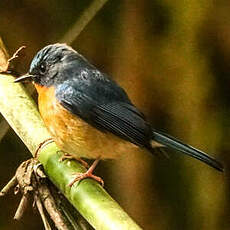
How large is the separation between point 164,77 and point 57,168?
1.34 metres

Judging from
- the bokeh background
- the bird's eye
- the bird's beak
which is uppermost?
the bird's beak

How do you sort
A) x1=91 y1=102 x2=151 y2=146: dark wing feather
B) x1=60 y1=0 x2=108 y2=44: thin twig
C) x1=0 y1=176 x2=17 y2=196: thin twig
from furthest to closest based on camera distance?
x1=60 y1=0 x2=108 y2=44: thin twig, x1=91 y1=102 x2=151 y2=146: dark wing feather, x1=0 y1=176 x2=17 y2=196: thin twig

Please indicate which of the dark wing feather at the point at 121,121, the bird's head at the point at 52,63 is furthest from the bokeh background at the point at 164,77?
the dark wing feather at the point at 121,121

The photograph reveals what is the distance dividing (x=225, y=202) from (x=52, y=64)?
1115 millimetres

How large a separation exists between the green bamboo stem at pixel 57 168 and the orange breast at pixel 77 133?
128mm

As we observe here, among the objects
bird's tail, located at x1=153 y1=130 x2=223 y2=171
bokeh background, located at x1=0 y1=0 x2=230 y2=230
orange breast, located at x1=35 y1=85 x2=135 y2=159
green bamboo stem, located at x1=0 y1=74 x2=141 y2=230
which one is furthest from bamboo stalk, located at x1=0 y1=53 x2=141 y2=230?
bokeh background, located at x1=0 y1=0 x2=230 y2=230

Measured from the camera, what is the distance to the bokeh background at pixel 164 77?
302cm

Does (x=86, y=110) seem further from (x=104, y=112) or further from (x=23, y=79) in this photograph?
(x=23, y=79)

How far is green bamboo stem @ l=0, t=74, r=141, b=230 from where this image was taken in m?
1.58

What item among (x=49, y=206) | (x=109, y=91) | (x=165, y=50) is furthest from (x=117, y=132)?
(x=165, y=50)

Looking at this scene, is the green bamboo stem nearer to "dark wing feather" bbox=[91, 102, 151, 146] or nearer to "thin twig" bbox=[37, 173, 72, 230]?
"thin twig" bbox=[37, 173, 72, 230]

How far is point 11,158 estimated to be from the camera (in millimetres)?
3377

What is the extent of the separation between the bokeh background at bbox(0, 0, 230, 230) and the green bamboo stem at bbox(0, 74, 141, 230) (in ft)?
3.01

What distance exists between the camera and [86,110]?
231 centimetres
